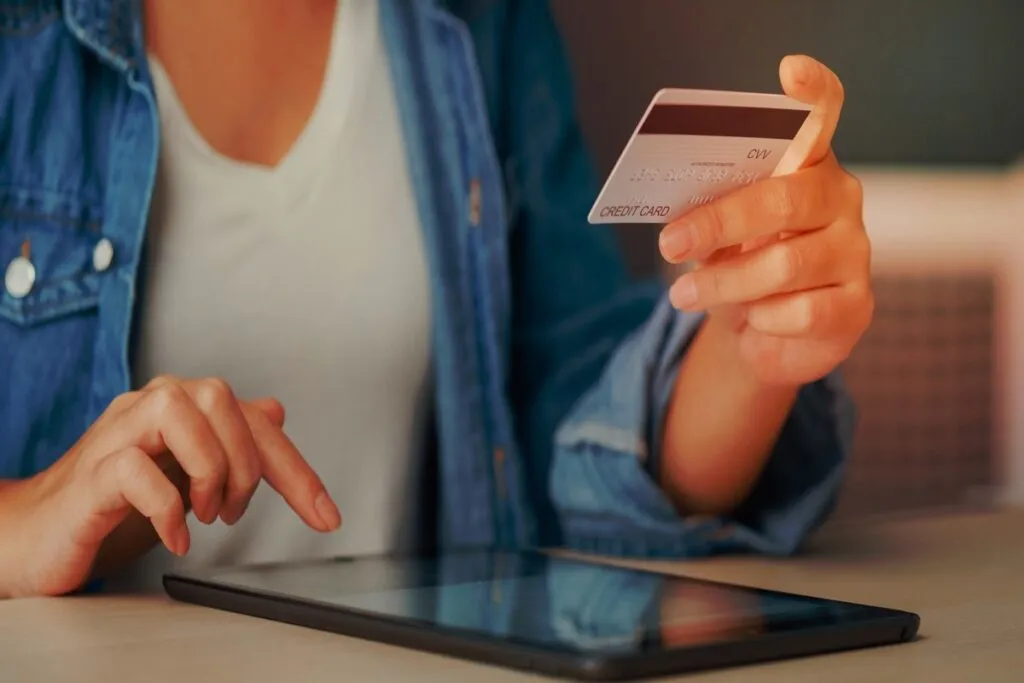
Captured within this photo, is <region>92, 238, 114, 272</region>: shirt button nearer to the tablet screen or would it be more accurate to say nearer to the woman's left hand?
the tablet screen

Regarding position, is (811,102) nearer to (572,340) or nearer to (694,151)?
(694,151)

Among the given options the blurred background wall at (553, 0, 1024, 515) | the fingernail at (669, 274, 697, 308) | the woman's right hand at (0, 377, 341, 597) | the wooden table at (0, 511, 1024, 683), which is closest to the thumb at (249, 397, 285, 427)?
the woman's right hand at (0, 377, 341, 597)

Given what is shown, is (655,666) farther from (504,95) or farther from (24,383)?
(504,95)

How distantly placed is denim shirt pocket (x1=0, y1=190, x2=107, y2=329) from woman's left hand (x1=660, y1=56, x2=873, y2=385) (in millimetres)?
441

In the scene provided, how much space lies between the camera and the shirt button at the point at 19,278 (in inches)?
38.3

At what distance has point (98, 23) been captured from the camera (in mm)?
1019

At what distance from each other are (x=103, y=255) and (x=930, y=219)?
1.67 m

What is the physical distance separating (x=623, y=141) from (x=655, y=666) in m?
1.35

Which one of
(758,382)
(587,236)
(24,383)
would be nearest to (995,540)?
(758,382)

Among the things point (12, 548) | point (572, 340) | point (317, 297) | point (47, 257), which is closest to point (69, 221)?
point (47, 257)

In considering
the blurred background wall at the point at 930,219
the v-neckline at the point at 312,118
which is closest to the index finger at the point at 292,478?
the v-neckline at the point at 312,118

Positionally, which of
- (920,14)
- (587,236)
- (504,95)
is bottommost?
(920,14)

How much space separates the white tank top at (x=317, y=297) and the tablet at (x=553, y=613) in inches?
12.4

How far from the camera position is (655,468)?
1.00m
